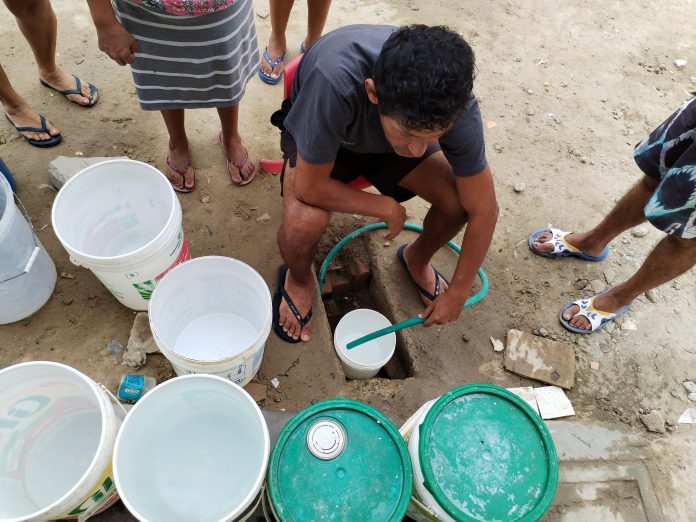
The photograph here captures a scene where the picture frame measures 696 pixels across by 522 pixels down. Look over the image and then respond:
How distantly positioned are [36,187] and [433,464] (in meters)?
2.28

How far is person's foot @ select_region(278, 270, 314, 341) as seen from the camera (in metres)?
2.06

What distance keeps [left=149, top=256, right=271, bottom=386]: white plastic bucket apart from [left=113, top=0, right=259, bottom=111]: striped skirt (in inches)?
31.1

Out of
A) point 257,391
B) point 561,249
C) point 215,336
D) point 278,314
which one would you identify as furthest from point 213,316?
point 561,249

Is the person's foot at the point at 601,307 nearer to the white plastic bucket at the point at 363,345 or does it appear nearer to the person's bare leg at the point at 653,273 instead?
the person's bare leg at the point at 653,273

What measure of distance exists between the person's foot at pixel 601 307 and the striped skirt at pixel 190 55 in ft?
6.18

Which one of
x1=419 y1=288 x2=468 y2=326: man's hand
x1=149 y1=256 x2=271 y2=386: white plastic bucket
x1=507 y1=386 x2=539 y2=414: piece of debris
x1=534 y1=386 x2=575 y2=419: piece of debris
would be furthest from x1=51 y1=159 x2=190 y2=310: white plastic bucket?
x1=534 y1=386 x2=575 y2=419: piece of debris

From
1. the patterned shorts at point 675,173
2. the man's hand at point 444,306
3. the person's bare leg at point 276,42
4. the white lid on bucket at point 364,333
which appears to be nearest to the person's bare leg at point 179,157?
the person's bare leg at point 276,42

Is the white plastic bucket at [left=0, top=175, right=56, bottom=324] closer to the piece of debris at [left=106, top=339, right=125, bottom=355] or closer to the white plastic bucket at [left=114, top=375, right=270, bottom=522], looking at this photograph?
the piece of debris at [left=106, top=339, right=125, bottom=355]

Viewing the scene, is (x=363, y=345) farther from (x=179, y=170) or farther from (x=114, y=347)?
(x=179, y=170)

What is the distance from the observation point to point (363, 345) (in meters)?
2.29

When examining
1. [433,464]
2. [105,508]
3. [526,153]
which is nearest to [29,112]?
[105,508]

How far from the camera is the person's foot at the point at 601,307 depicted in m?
2.21

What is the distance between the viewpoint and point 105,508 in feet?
4.97

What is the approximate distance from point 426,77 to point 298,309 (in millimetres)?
1146
